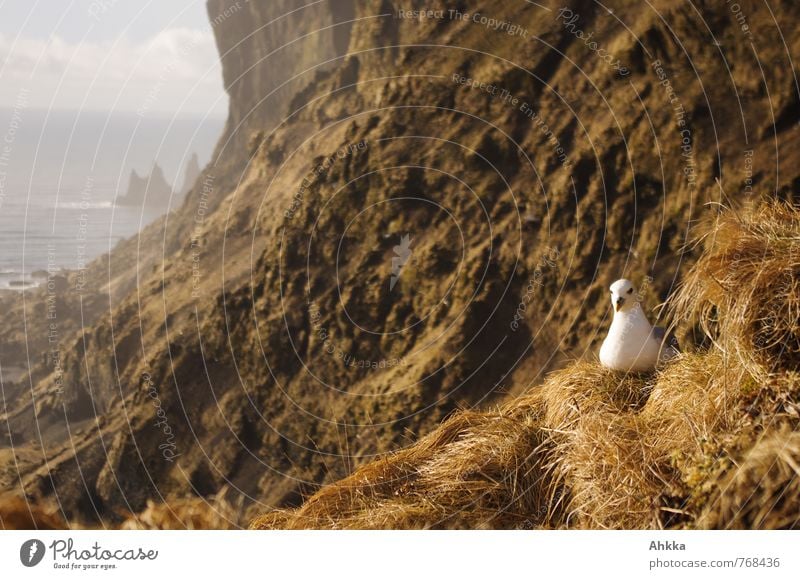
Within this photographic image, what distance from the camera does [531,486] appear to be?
325 cm

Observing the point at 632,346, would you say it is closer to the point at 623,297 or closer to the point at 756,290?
the point at 623,297

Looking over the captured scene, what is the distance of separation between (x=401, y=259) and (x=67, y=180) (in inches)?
74.8

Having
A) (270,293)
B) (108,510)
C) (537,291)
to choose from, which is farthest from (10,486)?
(537,291)

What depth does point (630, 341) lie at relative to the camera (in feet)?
11.3

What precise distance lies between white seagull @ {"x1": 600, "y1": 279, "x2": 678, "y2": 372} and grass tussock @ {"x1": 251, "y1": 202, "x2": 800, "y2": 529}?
0.07m

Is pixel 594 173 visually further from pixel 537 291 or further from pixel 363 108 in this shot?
pixel 363 108

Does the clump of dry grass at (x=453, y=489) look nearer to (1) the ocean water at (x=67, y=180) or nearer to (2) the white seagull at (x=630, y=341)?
(2) the white seagull at (x=630, y=341)

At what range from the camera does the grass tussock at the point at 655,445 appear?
2660 mm

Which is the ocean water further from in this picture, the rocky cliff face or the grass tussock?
the grass tussock

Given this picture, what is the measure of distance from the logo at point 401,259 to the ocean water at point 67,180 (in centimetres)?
133

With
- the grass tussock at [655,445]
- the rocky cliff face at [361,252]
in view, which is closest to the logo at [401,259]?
the rocky cliff face at [361,252]

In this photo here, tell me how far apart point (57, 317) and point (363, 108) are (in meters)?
2.19
